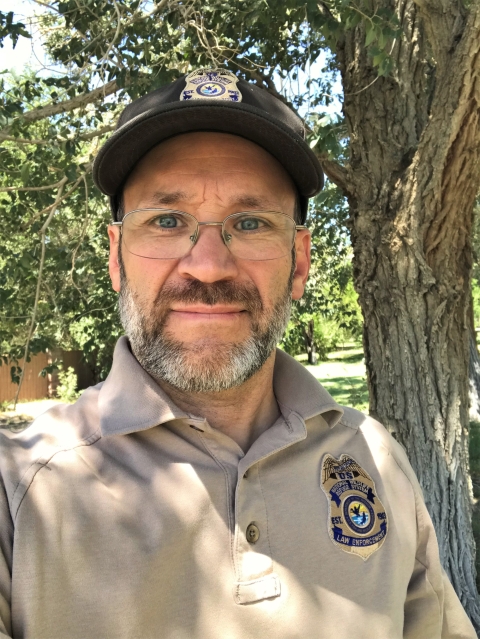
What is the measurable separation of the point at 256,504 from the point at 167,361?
453 millimetres

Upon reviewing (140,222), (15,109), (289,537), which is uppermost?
(15,109)

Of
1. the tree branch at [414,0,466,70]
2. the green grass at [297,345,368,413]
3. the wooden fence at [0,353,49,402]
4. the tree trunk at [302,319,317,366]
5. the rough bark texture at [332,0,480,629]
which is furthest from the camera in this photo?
the tree trunk at [302,319,317,366]

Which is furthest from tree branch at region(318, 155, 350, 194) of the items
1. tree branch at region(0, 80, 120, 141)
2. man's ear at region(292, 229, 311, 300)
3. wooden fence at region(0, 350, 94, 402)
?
wooden fence at region(0, 350, 94, 402)

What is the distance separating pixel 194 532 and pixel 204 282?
64cm

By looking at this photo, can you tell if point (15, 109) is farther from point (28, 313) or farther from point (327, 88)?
point (327, 88)

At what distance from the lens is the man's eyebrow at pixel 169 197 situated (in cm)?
172

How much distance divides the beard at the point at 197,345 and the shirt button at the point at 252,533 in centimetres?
39

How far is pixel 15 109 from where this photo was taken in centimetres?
383

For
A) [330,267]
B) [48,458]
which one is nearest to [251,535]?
[48,458]

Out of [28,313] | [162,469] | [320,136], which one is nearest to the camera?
[162,469]

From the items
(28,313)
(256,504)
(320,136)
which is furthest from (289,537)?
(28,313)

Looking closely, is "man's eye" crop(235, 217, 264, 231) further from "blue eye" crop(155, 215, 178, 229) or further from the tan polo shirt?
the tan polo shirt

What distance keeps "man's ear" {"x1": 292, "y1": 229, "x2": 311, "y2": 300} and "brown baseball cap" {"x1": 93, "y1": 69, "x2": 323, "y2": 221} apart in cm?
22

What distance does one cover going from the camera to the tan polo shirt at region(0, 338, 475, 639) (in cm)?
126
